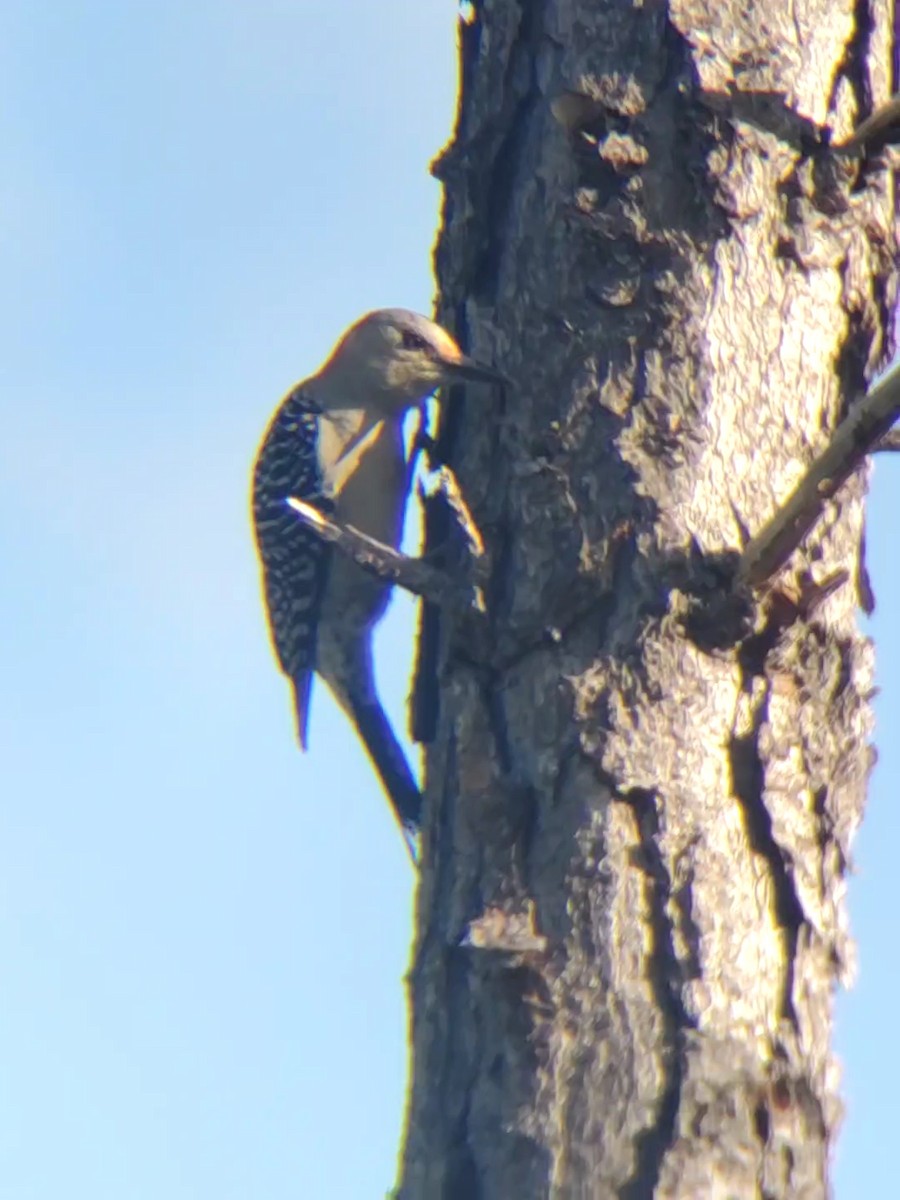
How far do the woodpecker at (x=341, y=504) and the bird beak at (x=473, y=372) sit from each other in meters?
1.65

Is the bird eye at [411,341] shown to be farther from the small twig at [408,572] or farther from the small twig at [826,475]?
the small twig at [826,475]

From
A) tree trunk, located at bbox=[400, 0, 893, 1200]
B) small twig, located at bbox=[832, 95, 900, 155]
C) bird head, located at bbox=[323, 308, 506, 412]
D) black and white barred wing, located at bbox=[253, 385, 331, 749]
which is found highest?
bird head, located at bbox=[323, 308, 506, 412]

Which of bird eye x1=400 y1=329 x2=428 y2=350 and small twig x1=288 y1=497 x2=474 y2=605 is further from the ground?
bird eye x1=400 y1=329 x2=428 y2=350

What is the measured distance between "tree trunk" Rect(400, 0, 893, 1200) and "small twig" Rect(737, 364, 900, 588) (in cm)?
11

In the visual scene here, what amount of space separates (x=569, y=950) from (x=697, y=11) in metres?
1.73

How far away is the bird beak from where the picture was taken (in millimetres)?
3283

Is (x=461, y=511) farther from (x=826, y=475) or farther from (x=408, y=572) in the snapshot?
(x=826, y=475)

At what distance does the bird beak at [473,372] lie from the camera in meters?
3.28

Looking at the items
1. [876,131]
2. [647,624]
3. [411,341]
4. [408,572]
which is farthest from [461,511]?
[411,341]

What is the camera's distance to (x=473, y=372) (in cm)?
336

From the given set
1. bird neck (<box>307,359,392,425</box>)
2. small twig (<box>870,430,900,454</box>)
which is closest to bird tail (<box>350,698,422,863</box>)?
bird neck (<box>307,359,392,425</box>)

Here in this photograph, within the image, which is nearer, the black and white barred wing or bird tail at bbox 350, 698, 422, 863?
bird tail at bbox 350, 698, 422, 863

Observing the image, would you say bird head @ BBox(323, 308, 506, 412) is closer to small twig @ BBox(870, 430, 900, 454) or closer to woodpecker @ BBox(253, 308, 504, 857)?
woodpecker @ BBox(253, 308, 504, 857)

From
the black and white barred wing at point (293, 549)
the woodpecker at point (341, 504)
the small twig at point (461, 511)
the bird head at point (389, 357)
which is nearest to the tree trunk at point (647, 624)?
the small twig at point (461, 511)
